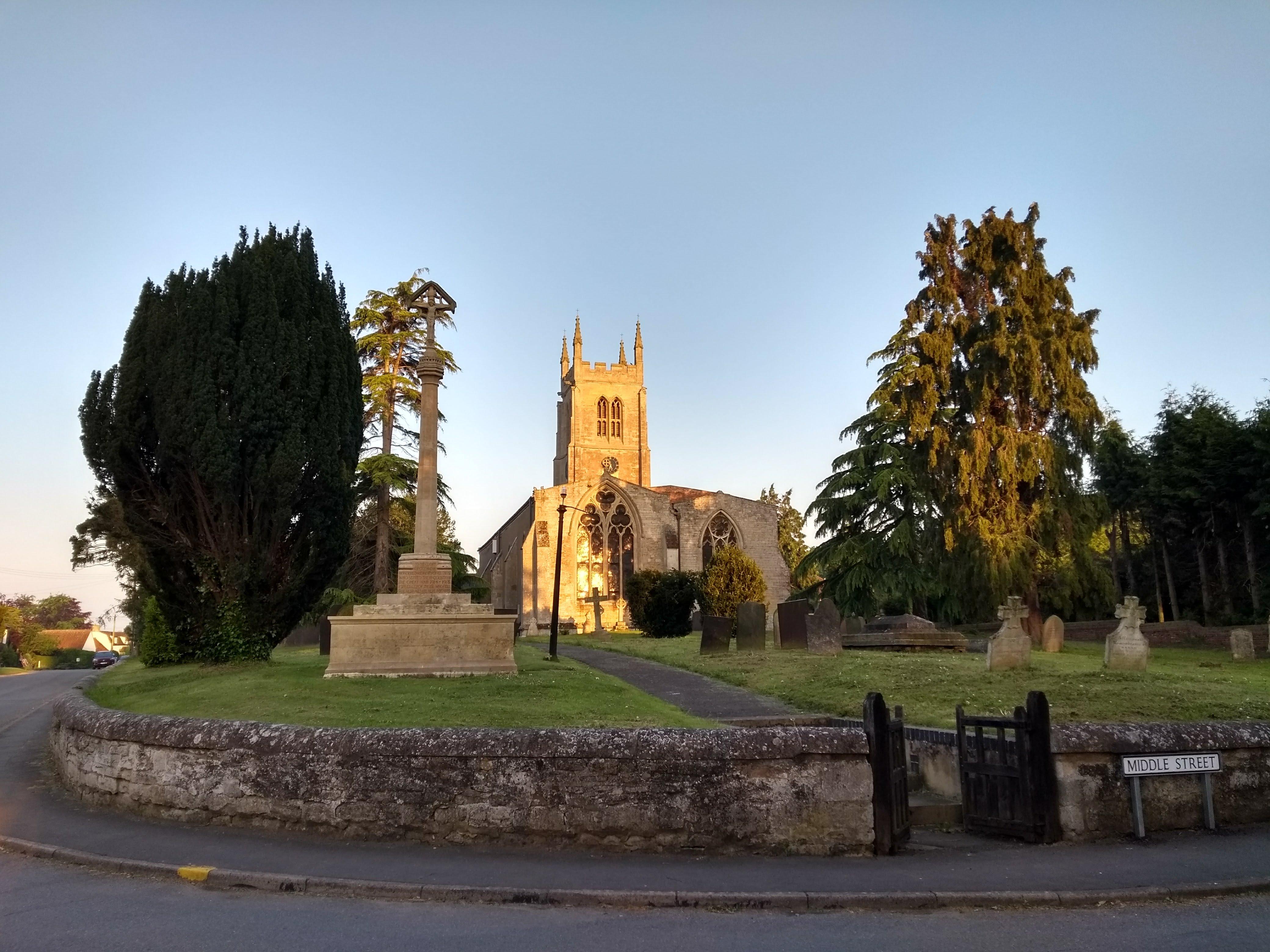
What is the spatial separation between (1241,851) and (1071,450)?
22.7 m

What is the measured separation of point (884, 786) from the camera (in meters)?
6.49

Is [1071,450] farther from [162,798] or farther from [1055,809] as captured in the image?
[162,798]

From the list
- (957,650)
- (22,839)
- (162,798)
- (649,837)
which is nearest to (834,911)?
(649,837)

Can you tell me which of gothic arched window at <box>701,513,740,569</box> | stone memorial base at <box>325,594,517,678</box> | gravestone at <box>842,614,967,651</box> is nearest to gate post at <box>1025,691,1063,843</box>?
stone memorial base at <box>325,594,517,678</box>

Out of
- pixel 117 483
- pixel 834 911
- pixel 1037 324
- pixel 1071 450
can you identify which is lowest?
pixel 834 911

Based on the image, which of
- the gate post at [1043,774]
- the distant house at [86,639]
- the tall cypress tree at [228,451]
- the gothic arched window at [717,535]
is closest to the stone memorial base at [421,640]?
the tall cypress tree at [228,451]

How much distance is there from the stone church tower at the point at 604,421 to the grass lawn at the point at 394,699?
5037cm

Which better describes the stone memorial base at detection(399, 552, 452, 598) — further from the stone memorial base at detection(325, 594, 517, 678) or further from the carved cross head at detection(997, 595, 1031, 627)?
the carved cross head at detection(997, 595, 1031, 627)

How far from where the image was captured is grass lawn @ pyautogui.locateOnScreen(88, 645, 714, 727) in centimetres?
1029

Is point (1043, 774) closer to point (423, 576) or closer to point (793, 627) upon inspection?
point (423, 576)

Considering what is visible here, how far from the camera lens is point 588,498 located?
5081cm

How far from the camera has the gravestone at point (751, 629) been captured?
2345 centimetres

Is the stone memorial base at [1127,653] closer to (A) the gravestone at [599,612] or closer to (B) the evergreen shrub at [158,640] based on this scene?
(B) the evergreen shrub at [158,640]

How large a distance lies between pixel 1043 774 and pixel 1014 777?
0.73 ft
